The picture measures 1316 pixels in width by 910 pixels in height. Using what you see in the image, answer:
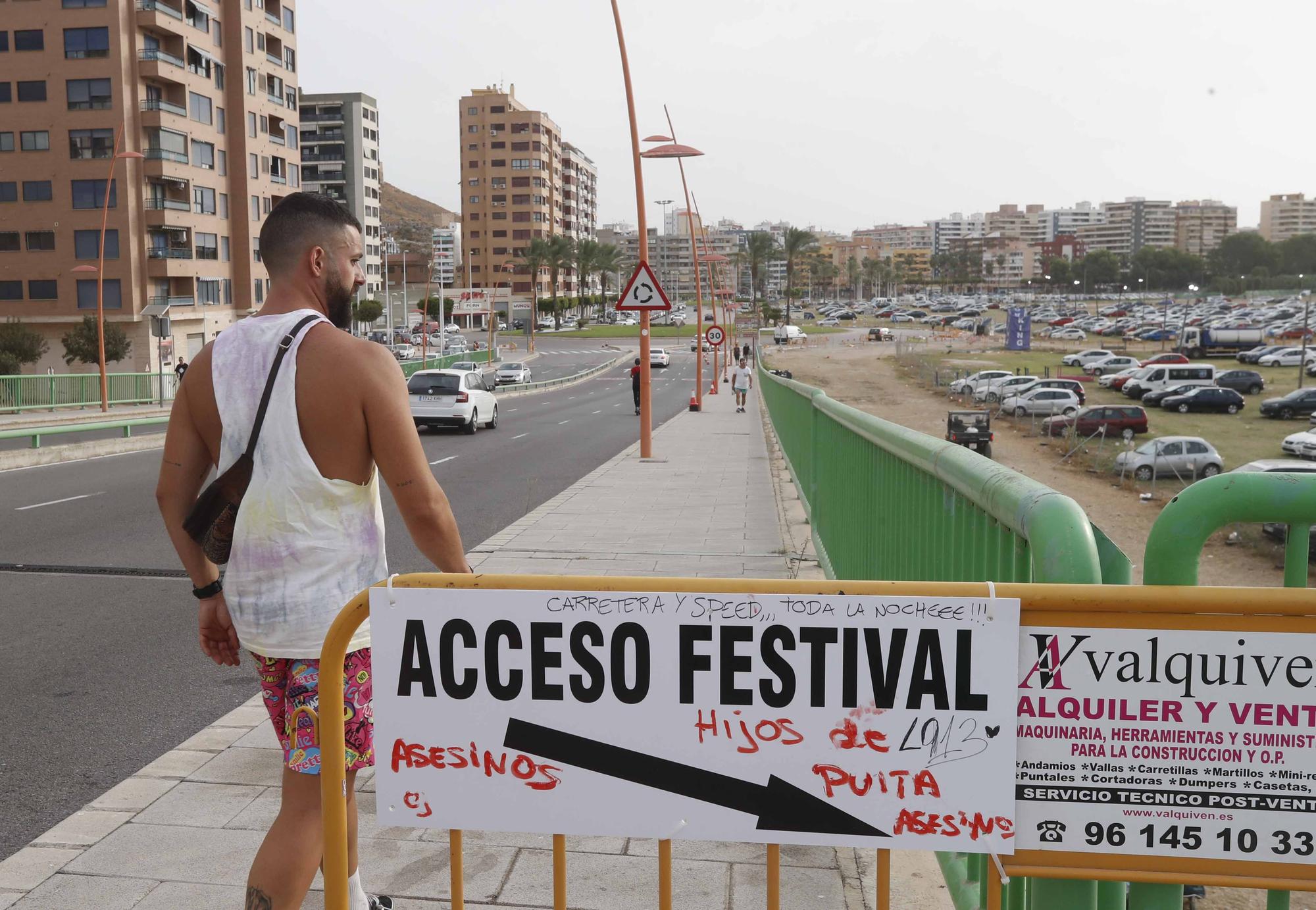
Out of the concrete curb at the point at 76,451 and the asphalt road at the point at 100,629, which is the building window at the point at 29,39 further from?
the asphalt road at the point at 100,629

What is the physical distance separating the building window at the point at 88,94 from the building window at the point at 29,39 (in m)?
2.13

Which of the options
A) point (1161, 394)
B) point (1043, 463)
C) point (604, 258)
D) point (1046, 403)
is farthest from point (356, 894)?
point (604, 258)

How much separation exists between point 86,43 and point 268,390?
2569 inches

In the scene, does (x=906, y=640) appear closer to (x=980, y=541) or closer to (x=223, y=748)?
(x=980, y=541)

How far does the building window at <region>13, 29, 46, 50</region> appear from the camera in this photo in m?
57.4

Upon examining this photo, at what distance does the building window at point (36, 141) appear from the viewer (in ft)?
191

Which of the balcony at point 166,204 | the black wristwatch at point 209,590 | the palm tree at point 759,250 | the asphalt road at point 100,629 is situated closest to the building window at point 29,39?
the balcony at point 166,204

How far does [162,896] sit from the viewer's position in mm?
3562

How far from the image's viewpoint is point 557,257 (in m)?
132

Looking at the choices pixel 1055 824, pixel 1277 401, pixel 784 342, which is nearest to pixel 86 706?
pixel 1055 824

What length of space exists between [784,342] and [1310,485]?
11807cm

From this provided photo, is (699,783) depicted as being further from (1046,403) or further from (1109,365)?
(1109,365)

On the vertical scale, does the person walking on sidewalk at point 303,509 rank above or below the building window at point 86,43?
below

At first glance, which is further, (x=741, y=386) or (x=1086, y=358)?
(x=1086, y=358)
